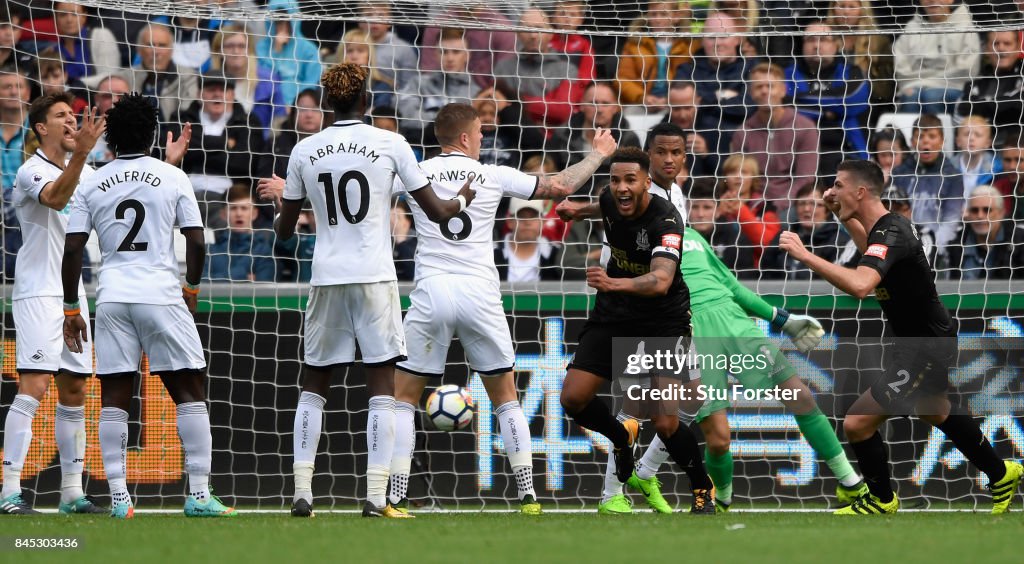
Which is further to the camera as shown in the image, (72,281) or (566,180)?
(566,180)

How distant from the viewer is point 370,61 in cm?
1164

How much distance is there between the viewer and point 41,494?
9180 millimetres

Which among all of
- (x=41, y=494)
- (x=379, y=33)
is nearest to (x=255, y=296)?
(x=41, y=494)

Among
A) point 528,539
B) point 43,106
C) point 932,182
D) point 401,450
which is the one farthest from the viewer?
point 932,182

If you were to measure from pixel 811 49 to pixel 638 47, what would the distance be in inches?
60.8

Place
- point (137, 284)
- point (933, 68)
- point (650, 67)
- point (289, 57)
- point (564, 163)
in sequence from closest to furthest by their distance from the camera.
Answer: point (137, 284)
point (564, 163)
point (933, 68)
point (650, 67)
point (289, 57)

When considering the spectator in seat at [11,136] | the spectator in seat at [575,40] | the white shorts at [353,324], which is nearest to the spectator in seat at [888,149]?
the spectator in seat at [575,40]

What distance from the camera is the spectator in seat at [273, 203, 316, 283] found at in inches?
416

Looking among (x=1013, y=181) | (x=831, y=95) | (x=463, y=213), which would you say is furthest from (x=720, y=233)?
(x=463, y=213)

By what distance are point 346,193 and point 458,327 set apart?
1126mm

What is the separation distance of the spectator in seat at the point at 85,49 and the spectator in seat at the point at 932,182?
677 centimetres

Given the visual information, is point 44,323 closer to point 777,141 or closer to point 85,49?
point 85,49

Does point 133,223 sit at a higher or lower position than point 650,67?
lower

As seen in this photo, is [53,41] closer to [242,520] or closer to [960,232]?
[242,520]
